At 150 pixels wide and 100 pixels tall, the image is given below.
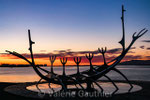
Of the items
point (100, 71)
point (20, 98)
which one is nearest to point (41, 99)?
point (20, 98)

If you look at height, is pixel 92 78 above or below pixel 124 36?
below

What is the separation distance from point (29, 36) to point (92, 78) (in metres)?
5.10

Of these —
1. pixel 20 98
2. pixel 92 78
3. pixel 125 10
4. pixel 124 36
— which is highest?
pixel 125 10

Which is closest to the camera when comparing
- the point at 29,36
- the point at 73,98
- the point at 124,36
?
the point at 73,98

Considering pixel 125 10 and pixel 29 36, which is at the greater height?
pixel 125 10

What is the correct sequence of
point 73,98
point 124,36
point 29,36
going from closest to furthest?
point 73,98 < point 29,36 < point 124,36

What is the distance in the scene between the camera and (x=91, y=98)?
415 inches

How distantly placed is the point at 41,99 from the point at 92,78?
3.76 meters

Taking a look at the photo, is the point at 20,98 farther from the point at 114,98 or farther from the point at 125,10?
the point at 125,10

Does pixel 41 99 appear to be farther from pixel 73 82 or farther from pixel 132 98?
pixel 132 98

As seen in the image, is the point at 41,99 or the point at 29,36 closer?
the point at 41,99

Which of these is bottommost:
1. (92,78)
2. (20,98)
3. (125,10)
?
(20,98)

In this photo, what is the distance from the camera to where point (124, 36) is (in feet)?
43.7

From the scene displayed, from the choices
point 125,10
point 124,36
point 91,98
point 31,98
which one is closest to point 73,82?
point 91,98
